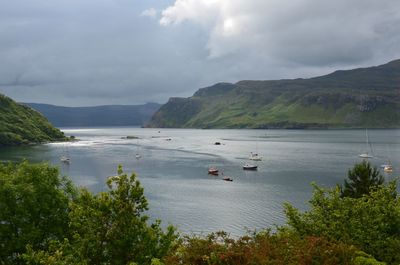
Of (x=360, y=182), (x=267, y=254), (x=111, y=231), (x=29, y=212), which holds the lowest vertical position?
(x=360, y=182)

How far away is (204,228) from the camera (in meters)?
88.2

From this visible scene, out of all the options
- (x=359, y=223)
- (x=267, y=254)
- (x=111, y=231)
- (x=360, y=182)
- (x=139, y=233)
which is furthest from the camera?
(x=360, y=182)

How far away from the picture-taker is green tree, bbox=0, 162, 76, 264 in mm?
37188

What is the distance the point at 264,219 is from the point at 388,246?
63.1 meters

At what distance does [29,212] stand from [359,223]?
32.4 m

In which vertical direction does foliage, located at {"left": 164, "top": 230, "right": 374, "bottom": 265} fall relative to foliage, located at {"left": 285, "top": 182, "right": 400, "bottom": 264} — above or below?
above

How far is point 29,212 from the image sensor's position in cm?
3941

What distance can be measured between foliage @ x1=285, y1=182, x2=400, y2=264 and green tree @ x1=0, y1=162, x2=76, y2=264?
24.4 meters

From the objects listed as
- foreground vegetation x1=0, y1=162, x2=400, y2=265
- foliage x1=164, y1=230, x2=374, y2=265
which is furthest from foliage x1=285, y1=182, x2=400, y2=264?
foliage x1=164, y1=230, x2=374, y2=265

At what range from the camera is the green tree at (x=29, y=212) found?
37188 mm

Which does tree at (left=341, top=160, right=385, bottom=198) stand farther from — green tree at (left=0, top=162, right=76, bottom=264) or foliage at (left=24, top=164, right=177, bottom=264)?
foliage at (left=24, top=164, right=177, bottom=264)

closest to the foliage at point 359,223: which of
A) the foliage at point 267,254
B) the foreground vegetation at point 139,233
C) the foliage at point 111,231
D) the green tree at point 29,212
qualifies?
the foreground vegetation at point 139,233

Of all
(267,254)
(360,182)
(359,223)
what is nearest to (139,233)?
(267,254)

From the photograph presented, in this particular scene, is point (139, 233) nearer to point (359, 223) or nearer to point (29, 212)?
point (29, 212)
